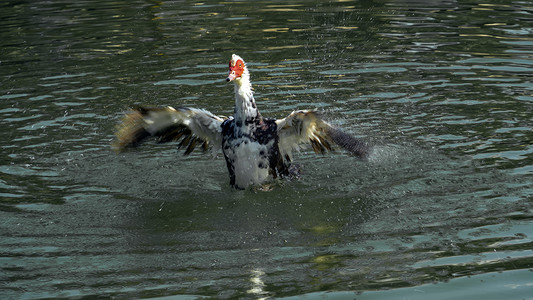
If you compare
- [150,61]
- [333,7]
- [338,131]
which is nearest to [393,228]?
[338,131]

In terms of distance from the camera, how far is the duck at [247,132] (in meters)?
7.28

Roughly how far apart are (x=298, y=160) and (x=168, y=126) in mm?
1431

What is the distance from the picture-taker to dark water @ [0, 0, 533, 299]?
5.66 m

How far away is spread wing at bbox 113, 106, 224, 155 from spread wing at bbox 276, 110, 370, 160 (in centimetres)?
68

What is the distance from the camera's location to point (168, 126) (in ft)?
25.6

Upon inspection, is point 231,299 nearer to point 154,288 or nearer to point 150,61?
point 154,288

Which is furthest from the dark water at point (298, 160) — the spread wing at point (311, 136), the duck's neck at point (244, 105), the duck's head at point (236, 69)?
the duck's head at point (236, 69)

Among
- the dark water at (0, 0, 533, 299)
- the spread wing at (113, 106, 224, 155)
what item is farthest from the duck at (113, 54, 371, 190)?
the dark water at (0, 0, 533, 299)

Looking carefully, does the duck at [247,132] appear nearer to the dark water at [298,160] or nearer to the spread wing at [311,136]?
the spread wing at [311,136]

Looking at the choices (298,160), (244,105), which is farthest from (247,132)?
(298,160)

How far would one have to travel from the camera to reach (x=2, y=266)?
5977mm

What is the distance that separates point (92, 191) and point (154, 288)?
237 centimetres

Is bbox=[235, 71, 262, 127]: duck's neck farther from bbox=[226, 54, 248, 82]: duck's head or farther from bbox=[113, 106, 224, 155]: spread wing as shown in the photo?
bbox=[113, 106, 224, 155]: spread wing

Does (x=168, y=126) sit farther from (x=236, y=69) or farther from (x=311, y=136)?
(x=311, y=136)
